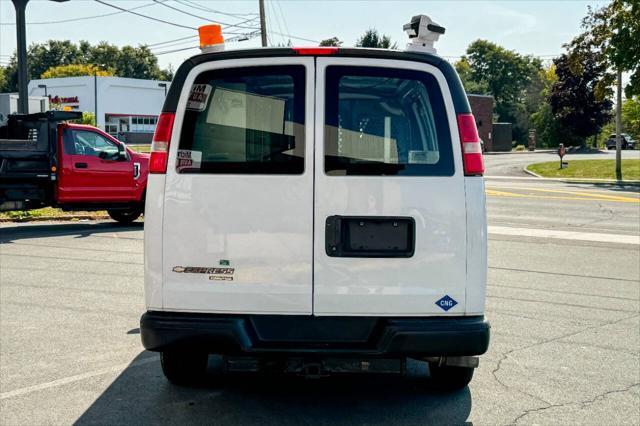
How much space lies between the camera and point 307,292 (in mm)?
3945

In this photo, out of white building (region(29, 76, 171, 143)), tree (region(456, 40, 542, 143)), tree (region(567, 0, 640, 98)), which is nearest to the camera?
tree (region(567, 0, 640, 98))

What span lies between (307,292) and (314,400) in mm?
1141

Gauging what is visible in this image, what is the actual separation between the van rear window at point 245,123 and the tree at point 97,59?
13588 centimetres

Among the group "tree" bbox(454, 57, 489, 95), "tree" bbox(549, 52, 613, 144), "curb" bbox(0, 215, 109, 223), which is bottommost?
"curb" bbox(0, 215, 109, 223)

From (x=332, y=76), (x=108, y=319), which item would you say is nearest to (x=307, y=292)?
(x=332, y=76)

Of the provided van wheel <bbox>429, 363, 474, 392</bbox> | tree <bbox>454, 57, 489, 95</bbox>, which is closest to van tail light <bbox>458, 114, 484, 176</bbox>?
van wheel <bbox>429, 363, 474, 392</bbox>

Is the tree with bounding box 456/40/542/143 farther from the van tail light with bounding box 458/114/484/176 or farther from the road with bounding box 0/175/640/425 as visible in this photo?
the van tail light with bounding box 458/114/484/176

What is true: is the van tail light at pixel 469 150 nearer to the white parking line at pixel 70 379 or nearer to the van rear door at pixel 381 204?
the van rear door at pixel 381 204

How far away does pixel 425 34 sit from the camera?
4.18m

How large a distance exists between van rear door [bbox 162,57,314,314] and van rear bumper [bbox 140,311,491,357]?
74mm

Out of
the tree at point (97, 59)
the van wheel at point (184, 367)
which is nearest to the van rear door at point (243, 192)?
the van wheel at point (184, 367)

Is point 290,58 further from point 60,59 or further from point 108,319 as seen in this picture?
point 60,59

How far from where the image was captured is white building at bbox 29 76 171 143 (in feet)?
284

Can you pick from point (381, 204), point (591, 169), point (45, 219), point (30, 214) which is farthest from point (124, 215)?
point (591, 169)
